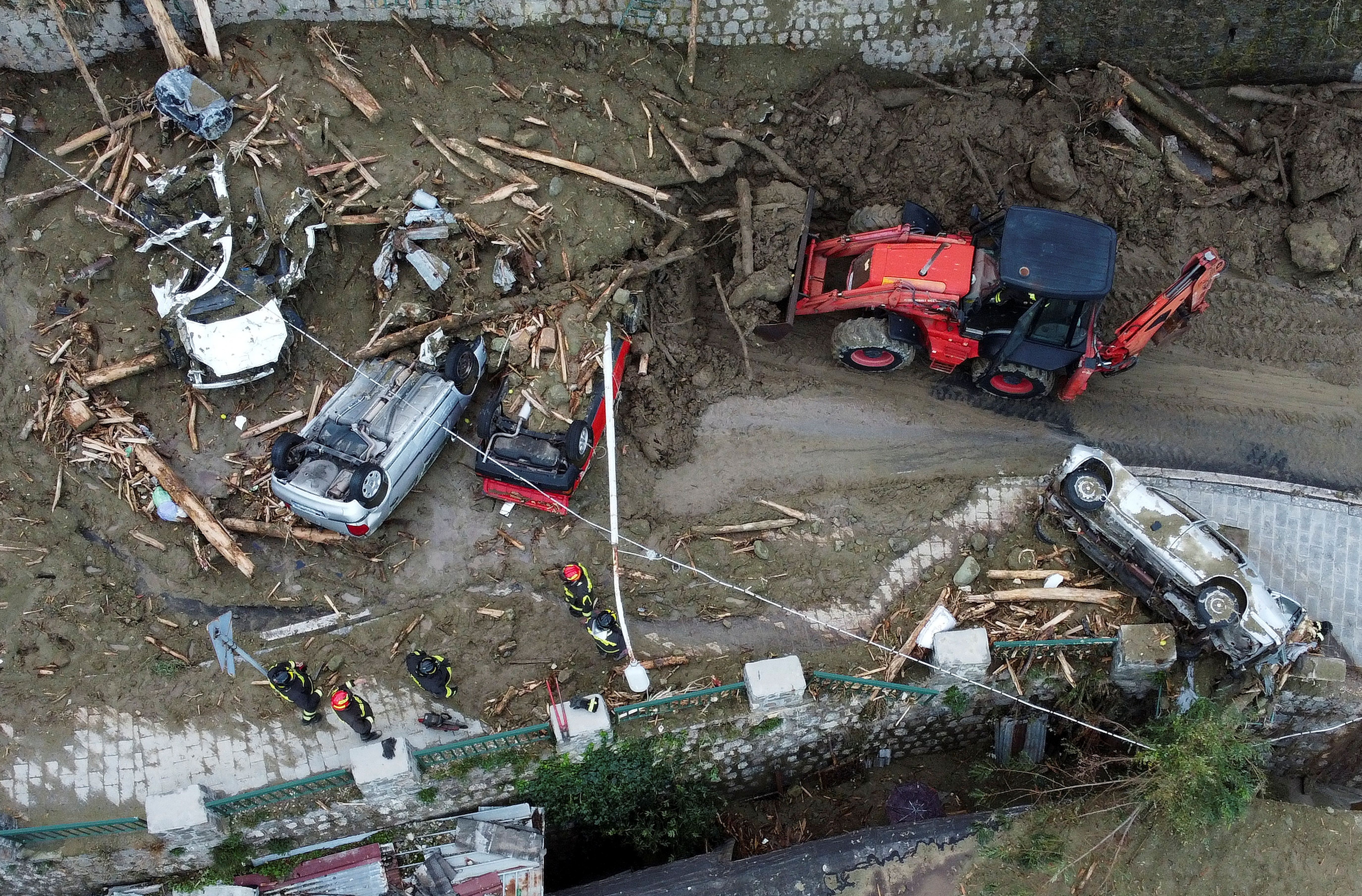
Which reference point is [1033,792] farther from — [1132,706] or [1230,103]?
[1230,103]

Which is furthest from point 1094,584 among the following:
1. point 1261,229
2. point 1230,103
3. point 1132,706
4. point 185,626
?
point 185,626

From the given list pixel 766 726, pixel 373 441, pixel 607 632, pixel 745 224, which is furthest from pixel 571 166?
pixel 766 726

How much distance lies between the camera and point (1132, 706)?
451 inches

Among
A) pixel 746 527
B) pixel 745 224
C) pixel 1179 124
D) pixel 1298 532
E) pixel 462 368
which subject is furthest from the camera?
pixel 1179 124

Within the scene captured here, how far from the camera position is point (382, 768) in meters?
9.84

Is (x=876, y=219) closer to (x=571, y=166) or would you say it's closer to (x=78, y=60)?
(x=571, y=166)

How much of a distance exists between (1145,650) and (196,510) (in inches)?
463

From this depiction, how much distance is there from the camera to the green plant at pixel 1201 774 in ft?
31.9

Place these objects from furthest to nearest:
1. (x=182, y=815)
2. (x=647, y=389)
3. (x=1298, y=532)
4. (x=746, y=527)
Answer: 1. (x=647, y=389)
2. (x=1298, y=532)
3. (x=746, y=527)
4. (x=182, y=815)

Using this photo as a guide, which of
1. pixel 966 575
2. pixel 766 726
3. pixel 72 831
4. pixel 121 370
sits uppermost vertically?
pixel 121 370

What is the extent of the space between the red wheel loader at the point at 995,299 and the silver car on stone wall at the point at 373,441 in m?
4.63

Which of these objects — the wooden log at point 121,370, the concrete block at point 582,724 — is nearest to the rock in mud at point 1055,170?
the concrete block at point 582,724

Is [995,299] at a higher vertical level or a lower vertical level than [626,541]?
higher

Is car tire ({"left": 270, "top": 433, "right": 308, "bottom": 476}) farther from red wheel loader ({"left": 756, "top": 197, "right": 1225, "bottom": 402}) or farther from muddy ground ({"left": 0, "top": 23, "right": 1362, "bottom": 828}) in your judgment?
red wheel loader ({"left": 756, "top": 197, "right": 1225, "bottom": 402})
